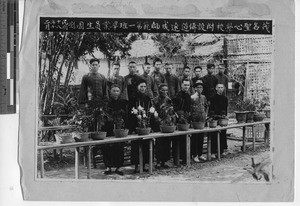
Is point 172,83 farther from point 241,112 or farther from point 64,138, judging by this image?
point 64,138

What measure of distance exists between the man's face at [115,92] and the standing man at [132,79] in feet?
0.07

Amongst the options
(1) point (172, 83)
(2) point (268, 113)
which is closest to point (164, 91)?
(1) point (172, 83)

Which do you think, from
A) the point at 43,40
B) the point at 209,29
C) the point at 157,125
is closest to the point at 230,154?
the point at 157,125

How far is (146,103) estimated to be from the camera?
93 cm

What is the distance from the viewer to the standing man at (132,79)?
0.93 m

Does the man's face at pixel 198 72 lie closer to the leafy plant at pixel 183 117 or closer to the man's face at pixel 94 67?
the leafy plant at pixel 183 117

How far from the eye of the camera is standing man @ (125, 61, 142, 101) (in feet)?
3.05

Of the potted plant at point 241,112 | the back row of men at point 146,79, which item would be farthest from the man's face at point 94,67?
the potted plant at point 241,112

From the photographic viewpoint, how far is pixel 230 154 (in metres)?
0.95

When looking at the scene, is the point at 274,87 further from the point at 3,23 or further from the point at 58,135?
the point at 3,23

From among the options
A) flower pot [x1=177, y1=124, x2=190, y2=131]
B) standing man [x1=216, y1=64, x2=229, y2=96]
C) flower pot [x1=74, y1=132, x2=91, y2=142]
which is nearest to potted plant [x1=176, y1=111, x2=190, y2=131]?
flower pot [x1=177, y1=124, x2=190, y2=131]

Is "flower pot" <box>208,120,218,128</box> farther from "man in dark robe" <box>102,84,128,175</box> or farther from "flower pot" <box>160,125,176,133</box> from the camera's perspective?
"man in dark robe" <box>102,84,128,175</box>

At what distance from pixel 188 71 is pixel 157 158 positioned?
212 mm

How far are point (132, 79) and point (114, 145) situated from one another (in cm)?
16
